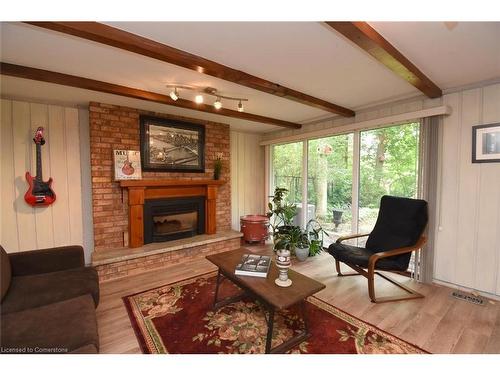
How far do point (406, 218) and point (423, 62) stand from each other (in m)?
1.59

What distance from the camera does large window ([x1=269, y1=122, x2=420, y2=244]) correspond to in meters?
2.93

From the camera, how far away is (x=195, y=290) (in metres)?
2.44

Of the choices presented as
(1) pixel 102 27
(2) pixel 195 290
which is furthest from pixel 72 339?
(1) pixel 102 27

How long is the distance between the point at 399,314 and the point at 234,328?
1.49 meters

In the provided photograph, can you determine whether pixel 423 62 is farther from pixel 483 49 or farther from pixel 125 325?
pixel 125 325

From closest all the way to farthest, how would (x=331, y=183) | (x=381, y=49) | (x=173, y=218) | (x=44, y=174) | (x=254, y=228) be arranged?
(x=381, y=49) → (x=44, y=174) → (x=173, y=218) → (x=331, y=183) → (x=254, y=228)

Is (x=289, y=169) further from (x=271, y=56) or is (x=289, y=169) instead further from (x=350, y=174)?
(x=271, y=56)

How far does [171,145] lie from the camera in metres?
3.50

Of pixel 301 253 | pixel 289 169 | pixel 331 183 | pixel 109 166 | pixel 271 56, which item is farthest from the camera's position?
pixel 289 169

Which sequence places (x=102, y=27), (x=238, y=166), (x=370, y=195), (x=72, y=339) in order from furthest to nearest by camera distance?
1. (x=238, y=166)
2. (x=370, y=195)
3. (x=102, y=27)
4. (x=72, y=339)

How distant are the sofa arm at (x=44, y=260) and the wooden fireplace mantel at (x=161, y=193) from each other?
3.35 ft

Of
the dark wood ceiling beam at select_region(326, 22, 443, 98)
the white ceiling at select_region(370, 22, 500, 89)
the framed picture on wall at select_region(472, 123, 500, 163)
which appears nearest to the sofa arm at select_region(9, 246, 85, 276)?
the dark wood ceiling beam at select_region(326, 22, 443, 98)

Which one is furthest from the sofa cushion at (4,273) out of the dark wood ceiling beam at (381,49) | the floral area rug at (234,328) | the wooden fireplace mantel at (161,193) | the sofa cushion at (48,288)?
the dark wood ceiling beam at (381,49)

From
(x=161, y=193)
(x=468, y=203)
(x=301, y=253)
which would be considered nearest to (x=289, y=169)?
(x=301, y=253)
